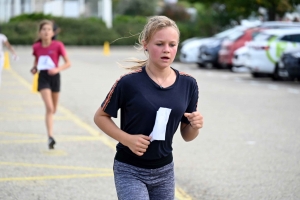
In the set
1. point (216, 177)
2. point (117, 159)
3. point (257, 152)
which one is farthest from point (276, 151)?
point (117, 159)

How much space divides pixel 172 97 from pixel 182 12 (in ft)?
236

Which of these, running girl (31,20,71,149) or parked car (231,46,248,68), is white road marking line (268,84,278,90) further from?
running girl (31,20,71,149)

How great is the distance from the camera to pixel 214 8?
154 feet

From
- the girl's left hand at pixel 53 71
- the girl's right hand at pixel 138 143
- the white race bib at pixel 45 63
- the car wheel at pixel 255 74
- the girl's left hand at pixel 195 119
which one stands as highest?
the girl's left hand at pixel 195 119

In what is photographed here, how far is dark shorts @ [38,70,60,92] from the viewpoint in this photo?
9969 mm

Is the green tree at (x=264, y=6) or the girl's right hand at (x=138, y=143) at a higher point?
the girl's right hand at (x=138, y=143)

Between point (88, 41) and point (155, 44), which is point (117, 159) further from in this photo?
point (88, 41)

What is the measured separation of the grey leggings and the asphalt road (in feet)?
6.05

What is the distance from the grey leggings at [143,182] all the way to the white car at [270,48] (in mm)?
17770

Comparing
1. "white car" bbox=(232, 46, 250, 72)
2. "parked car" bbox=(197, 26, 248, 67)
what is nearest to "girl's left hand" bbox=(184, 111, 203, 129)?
"white car" bbox=(232, 46, 250, 72)

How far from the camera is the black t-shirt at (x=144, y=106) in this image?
4.33 metres

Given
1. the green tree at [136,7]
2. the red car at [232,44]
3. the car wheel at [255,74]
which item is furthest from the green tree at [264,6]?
the green tree at [136,7]

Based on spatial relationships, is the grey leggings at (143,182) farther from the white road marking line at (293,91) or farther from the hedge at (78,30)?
the hedge at (78,30)

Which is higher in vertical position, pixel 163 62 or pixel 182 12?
pixel 163 62
